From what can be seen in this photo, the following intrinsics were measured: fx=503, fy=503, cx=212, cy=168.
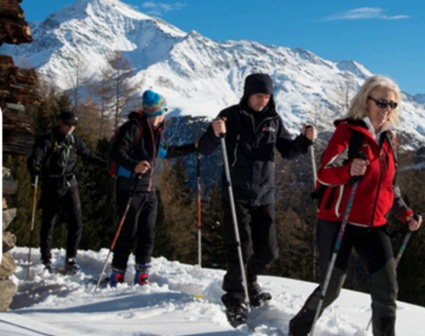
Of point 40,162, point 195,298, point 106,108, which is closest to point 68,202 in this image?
point 40,162

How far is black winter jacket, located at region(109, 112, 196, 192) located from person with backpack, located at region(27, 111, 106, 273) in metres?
1.50

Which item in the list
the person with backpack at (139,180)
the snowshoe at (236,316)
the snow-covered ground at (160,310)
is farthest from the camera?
the person with backpack at (139,180)

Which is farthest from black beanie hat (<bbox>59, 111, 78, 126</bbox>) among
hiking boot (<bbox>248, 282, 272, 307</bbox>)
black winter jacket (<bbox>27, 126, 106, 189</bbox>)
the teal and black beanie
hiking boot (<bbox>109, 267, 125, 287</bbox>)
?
hiking boot (<bbox>248, 282, 272, 307</bbox>)

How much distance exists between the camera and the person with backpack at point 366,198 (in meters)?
3.88

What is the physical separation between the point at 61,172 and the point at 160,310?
342 centimetres

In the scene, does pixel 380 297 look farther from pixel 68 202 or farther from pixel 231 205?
pixel 68 202

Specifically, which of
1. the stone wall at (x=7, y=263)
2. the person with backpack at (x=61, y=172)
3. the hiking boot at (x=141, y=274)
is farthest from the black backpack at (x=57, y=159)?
the hiking boot at (x=141, y=274)

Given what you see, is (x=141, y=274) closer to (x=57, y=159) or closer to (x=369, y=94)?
(x=57, y=159)

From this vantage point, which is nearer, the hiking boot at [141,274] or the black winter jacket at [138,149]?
the black winter jacket at [138,149]

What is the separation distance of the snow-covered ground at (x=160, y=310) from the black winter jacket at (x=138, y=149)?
126cm

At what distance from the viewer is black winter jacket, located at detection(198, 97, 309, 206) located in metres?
5.04

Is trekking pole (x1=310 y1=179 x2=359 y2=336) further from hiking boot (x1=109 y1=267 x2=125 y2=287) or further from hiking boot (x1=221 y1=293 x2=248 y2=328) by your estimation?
hiking boot (x1=109 y1=267 x2=125 y2=287)

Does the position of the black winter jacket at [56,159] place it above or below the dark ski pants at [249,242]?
above

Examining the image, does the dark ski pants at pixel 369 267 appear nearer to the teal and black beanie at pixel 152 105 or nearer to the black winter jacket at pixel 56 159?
the teal and black beanie at pixel 152 105
